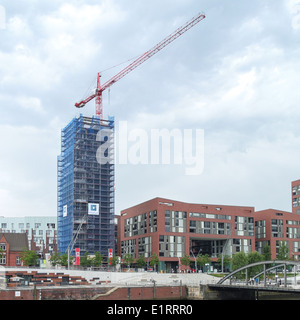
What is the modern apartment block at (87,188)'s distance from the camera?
144 m

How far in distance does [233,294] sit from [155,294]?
12.7m

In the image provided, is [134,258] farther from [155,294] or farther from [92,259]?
[155,294]

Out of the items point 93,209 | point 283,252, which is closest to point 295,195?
point 283,252

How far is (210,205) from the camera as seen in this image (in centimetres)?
13400

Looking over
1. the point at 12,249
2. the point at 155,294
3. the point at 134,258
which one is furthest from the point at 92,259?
the point at 155,294

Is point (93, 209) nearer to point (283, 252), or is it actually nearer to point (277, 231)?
point (277, 231)

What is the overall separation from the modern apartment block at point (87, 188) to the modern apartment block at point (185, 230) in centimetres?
887

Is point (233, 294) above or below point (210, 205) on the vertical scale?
below

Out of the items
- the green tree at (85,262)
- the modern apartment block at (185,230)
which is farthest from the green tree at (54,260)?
the modern apartment block at (185,230)

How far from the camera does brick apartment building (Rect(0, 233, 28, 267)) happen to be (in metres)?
136

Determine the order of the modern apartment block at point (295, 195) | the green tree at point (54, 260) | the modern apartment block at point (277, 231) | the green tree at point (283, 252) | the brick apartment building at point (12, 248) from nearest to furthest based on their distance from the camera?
1. the green tree at point (54, 260)
2. the green tree at point (283, 252)
3. the brick apartment building at point (12, 248)
4. the modern apartment block at point (277, 231)
5. the modern apartment block at point (295, 195)

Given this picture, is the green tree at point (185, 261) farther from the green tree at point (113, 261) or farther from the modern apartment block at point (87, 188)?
the modern apartment block at point (87, 188)

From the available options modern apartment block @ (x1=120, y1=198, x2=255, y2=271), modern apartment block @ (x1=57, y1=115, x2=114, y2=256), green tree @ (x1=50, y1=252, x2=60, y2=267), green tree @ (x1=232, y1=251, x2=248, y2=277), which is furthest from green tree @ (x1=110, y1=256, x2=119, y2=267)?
green tree @ (x1=232, y1=251, x2=248, y2=277)

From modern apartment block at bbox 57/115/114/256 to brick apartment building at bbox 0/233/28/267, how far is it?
40.5 feet
